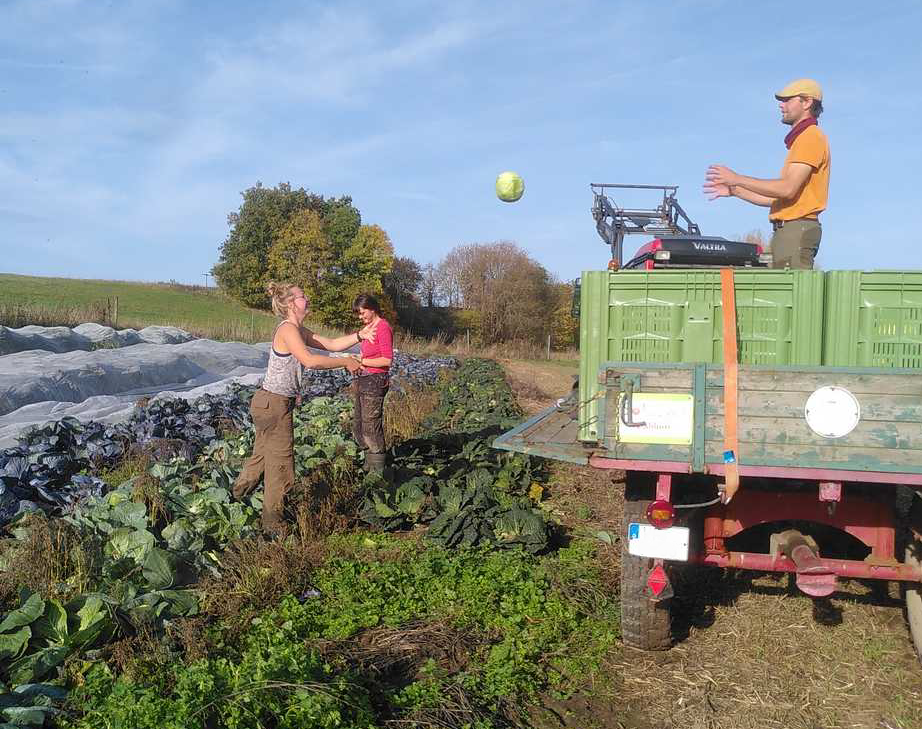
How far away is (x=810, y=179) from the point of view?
4852 mm

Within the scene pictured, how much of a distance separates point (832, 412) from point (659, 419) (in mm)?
706

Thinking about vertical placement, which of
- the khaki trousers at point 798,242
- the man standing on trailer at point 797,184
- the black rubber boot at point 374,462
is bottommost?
the black rubber boot at point 374,462

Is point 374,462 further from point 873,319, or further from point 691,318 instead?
point 873,319

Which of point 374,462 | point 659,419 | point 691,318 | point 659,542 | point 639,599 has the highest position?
point 691,318

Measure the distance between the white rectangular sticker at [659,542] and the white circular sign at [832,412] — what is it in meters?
0.74

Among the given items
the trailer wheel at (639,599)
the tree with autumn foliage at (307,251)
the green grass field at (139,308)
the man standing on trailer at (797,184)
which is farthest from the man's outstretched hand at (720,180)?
the tree with autumn foliage at (307,251)

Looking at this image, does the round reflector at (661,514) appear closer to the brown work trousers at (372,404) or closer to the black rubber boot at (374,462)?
the black rubber boot at (374,462)

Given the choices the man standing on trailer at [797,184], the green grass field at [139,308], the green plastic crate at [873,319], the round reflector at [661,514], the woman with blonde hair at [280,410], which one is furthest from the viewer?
the green grass field at [139,308]

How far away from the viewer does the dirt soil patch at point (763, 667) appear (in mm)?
3533

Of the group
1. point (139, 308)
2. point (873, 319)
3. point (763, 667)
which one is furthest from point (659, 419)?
point (139, 308)

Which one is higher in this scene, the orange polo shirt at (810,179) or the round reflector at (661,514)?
the orange polo shirt at (810,179)

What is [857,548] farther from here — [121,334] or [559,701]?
[121,334]

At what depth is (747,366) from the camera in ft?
11.1

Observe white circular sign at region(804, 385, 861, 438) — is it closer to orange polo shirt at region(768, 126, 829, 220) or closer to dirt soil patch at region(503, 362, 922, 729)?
dirt soil patch at region(503, 362, 922, 729)
